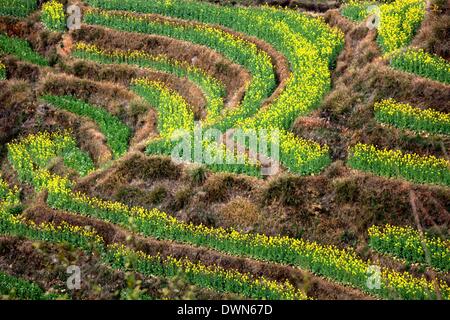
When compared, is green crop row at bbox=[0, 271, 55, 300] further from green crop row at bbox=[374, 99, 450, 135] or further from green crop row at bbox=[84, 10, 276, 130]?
green crop row at bbox=[374, 99, 450, 135]

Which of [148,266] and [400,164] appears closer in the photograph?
[148,266]

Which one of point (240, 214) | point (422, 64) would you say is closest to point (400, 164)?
point (422, 64)

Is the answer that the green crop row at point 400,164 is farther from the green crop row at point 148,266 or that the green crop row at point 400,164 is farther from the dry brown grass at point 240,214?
the green crop row at point 148,266

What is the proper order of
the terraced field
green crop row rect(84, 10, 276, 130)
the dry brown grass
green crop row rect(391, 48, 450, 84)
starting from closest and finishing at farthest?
the terraced field
the dry brown grass
green crop row rect(391, 48, 450, 84)
green crop row rect(84, 10, 276, 130)

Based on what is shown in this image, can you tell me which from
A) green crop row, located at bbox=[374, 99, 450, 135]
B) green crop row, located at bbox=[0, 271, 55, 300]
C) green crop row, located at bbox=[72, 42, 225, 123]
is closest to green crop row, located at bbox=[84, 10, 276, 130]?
green crop row, located at bbox=[72, 42, 225, 123]

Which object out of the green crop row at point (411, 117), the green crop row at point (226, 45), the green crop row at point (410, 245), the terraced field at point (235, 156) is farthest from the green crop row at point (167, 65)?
the green crop row at point (410, 245)

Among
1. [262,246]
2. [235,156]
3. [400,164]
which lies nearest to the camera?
[262,246]

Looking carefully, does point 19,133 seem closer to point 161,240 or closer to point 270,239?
point 161,240

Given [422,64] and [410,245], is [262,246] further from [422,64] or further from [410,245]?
[422,64]
